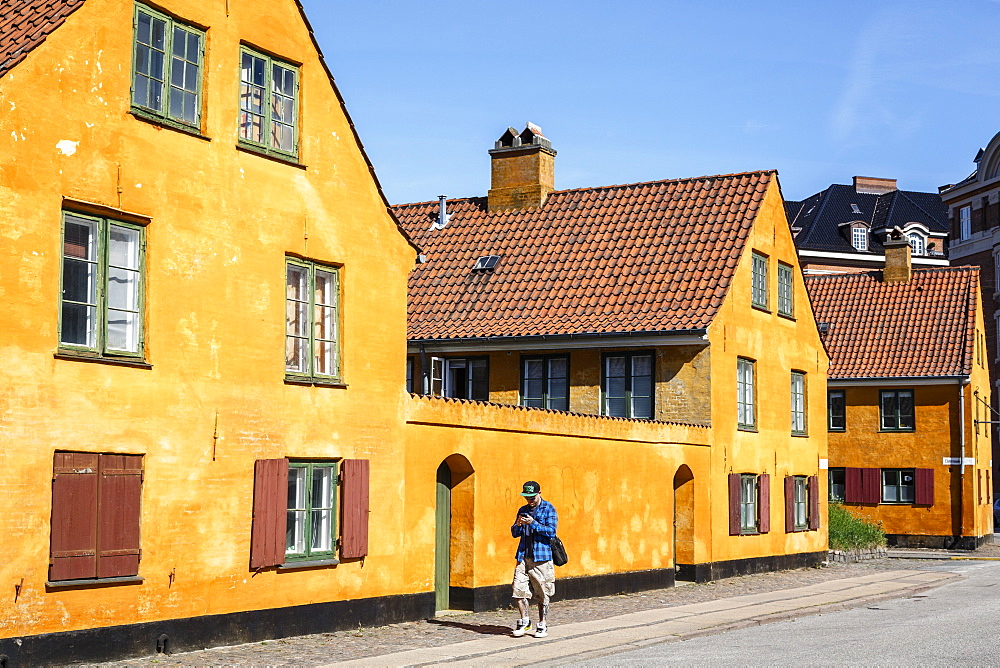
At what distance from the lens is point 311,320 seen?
16.6 metres

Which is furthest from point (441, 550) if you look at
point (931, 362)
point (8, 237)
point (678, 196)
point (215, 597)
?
point (931, 362)

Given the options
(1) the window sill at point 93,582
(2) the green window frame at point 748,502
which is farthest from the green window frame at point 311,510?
(2) the green window frame at point 748,502

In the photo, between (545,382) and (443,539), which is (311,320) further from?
(545,382)

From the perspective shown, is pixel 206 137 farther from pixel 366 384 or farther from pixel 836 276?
pixel 836 276

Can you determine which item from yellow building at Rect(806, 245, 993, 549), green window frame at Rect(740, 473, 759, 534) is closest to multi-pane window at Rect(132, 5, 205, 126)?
green window frame at Rect(740, 473, 759, 534)

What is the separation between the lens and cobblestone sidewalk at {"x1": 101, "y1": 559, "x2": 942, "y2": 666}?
13.9 metres

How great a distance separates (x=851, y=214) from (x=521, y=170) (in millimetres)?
63705

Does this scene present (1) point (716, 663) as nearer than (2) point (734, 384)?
Yes

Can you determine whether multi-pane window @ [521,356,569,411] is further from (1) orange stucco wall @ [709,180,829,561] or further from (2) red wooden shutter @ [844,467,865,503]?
(2) red wooden shutter @ [844,467,865,503]

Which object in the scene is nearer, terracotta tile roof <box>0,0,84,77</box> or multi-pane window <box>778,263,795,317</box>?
terracotta tile roof <box>0,0,84,77</box>

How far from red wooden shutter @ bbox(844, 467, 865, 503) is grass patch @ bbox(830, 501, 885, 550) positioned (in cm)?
616

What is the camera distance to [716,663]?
13680 mm

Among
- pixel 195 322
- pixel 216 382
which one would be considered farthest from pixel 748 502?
pixel 195 322

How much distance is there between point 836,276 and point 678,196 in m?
17.4
